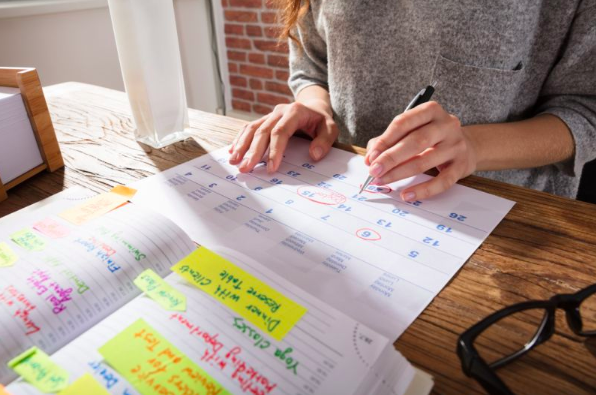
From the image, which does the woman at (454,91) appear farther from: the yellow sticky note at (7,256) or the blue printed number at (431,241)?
the yellow sticky note at (7,256)

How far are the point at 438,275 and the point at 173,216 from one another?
28 centimetres

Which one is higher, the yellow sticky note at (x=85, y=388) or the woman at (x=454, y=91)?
the woman at (x=454, y=91)

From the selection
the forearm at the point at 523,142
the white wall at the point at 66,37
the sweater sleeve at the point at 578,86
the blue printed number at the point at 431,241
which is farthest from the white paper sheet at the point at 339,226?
the white wall at the point at 66,37

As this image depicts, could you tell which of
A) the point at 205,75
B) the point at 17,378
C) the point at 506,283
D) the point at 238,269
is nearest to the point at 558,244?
the point at 506,283

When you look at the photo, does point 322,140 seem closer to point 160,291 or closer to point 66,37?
point 160,291

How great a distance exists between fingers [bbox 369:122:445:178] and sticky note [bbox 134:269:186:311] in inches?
10.8

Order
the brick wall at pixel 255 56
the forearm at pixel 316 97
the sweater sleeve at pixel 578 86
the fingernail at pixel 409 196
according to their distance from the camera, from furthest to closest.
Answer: the brick wall at pixel 255 56, the forearm at pixel 316 97, the sweater sleeve at pixel 578 86, the fingernail at pixel 409 196

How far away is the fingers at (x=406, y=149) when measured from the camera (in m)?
0.48

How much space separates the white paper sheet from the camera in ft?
1.11

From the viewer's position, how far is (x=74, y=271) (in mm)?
316

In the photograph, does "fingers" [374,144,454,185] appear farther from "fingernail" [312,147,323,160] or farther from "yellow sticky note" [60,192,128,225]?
"yellow sticky note" [60,192,128,225]

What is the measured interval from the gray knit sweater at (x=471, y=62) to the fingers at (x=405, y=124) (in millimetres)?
211

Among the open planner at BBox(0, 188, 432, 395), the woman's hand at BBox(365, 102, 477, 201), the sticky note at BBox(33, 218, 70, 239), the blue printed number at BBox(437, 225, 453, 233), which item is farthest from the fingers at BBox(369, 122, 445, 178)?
the sticky note at BBox(33, 218, 70, 239)

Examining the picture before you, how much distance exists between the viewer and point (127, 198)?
482 millimetres
